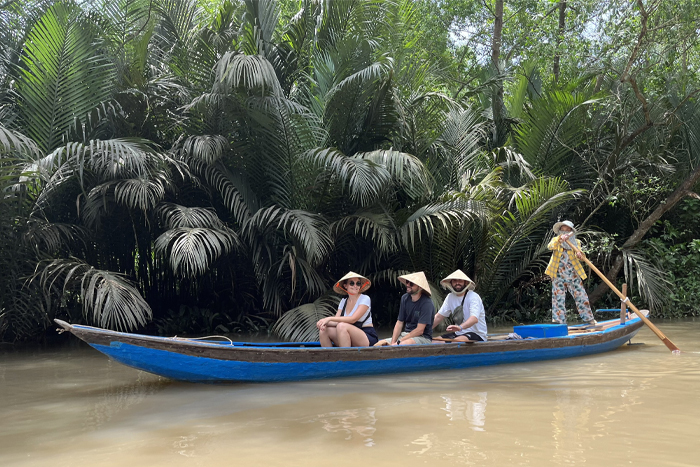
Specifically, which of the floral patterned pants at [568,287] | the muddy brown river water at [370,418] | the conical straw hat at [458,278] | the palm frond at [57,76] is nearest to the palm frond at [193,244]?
the muddy brown river water at [370,418]

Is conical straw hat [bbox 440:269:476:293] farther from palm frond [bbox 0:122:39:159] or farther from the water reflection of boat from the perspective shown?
palm frond [bbox 0:122:39:159]

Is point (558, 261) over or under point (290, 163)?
under

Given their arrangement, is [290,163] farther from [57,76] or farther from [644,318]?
Result: [644,318]

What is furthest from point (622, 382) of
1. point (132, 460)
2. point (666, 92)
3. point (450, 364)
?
point (666, 92)

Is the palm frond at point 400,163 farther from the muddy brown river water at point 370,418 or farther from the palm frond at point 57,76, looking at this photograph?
the palm frond at point 57,76

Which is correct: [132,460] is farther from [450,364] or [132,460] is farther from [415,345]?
[450,364]

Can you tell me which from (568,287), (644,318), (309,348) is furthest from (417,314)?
(644,318)

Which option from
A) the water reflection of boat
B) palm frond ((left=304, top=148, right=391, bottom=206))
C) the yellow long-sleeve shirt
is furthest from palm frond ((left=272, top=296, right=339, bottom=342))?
the yellow long-sleeve shirt

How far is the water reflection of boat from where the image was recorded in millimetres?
5539

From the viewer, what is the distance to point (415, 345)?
21.5 ft

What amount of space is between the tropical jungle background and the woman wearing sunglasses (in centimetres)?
179

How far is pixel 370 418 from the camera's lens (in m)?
4.89

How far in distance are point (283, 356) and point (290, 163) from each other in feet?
11.9

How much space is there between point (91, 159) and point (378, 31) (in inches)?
188
